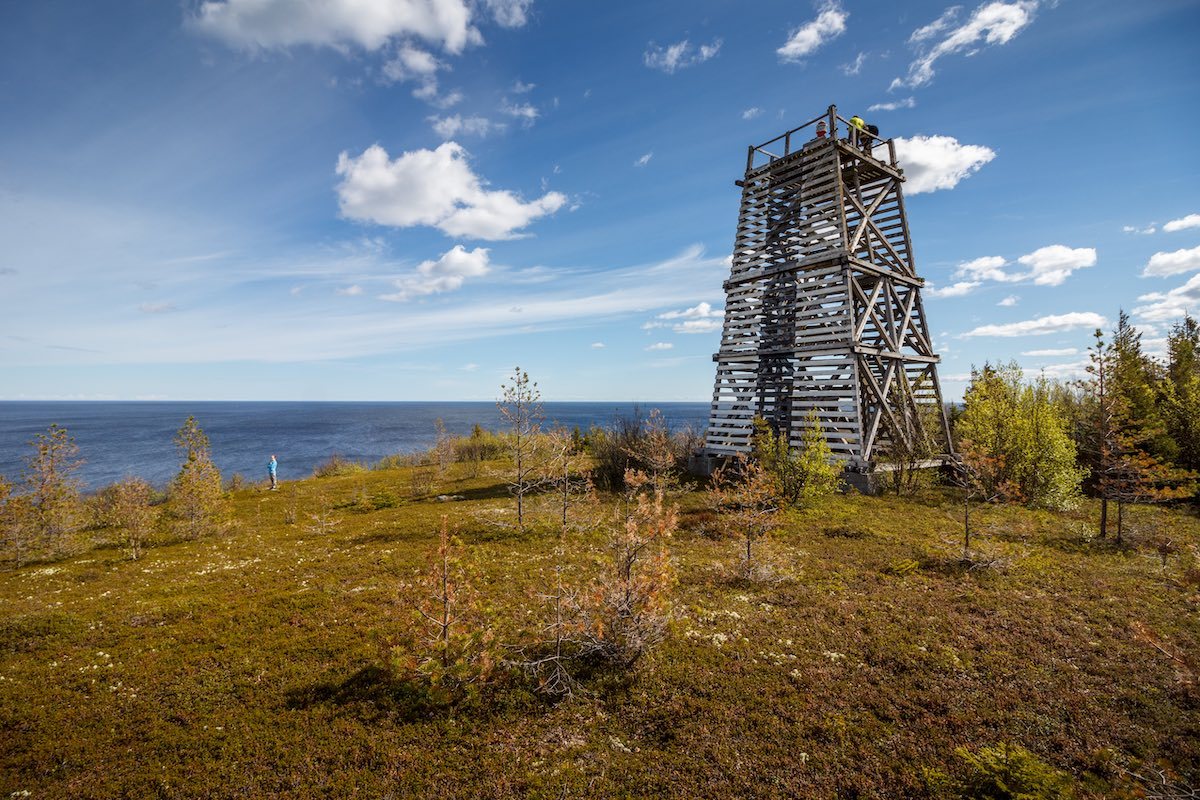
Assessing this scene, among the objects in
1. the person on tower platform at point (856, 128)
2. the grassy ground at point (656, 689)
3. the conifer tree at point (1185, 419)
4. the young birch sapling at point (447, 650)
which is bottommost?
the grassy ground at point (656, 689)

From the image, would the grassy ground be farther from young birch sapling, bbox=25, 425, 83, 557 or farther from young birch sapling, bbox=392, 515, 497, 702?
young birch sapling, bbox=25, 425, 83, 557

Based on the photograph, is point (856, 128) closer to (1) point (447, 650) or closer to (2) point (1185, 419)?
(2) point (1185, 419)

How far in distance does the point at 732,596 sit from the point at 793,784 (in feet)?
18.9

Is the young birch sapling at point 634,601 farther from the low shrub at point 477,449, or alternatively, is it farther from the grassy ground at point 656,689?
the low shrub at point 477,449

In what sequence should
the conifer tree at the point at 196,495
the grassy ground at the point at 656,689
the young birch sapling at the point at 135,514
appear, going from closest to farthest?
1. the grassy ground at the point at 656,689
2. the young birch sapling at the point at 135,514
3. the conifer tree at the point at 196,495

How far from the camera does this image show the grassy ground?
626cm

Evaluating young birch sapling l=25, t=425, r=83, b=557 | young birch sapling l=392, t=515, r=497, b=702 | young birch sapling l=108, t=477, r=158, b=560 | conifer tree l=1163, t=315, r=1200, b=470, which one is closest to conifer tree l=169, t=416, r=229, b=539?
young birch sapling l=108, t=477, r=158, b=560

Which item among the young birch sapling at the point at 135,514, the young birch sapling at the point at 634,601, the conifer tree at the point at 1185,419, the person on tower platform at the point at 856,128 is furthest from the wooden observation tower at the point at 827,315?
the young birch sapling at the point at 135,514

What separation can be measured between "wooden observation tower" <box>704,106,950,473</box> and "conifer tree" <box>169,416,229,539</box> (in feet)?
73.8

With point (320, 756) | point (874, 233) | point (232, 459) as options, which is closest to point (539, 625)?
point (320, 756)

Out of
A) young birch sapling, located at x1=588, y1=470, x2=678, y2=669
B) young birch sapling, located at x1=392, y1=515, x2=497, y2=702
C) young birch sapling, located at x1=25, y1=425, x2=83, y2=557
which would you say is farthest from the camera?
young birch sapling, located at x1=25, y1=425, x2=83, y2=557

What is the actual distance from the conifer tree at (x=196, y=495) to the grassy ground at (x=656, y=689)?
4.66 m

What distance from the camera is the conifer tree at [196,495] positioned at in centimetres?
1906

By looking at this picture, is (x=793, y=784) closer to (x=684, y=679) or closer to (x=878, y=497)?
(x=684, y=679)
